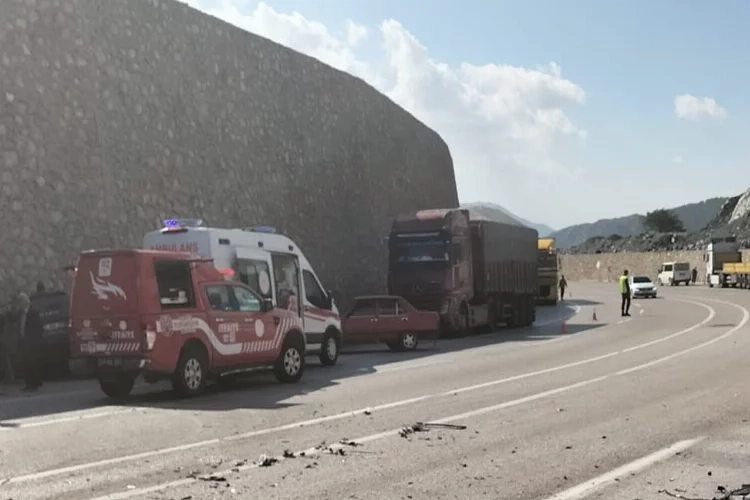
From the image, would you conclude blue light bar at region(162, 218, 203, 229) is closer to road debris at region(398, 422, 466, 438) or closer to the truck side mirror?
the truck side mirror

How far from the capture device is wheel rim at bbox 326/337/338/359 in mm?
19375

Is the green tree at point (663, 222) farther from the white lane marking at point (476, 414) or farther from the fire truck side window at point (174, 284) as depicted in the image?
the fire truck side window at point (174, 284)

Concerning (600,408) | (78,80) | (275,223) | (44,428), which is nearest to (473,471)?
(600,408)

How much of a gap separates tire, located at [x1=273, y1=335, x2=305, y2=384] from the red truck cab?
1091 mm

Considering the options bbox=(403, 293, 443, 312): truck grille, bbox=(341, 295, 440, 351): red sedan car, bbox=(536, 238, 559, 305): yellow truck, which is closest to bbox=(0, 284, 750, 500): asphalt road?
bbox=(341, 295, 440, 351): red sedan car

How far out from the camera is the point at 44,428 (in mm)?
10688

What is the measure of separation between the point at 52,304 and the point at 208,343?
4286 mm

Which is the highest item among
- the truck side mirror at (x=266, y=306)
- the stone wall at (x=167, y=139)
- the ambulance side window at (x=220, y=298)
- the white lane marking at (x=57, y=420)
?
the stone wall at (x=167, y=139)

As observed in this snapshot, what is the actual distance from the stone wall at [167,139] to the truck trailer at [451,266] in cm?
484

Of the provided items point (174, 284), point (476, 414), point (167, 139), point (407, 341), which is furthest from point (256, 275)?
point (167, 139)

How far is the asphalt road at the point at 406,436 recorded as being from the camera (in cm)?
742

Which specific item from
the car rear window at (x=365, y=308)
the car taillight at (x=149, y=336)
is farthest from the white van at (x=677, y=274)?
the car taillight at (x=149, y=336)

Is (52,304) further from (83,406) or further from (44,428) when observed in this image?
(44,428)

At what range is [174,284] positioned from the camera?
13570 millimetres
